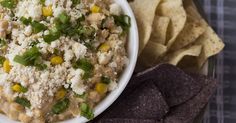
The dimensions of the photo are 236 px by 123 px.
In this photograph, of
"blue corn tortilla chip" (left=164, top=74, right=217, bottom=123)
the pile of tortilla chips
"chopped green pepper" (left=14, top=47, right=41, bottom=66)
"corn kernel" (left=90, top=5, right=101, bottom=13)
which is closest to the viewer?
"chopped green pepper" (left=14, top=47, right=41, bottom=66)

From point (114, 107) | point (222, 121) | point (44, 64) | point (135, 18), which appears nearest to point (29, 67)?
point (44, 64)

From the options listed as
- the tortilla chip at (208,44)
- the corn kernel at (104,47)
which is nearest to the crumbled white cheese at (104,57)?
the corn kernel at (104,47)

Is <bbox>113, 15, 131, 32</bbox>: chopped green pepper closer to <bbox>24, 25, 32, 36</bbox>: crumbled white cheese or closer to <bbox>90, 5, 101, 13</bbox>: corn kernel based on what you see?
<bbox>90, 5, 101, 13</bbox>: corn kernel

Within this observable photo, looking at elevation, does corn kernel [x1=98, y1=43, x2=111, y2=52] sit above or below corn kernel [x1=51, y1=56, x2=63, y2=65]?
below

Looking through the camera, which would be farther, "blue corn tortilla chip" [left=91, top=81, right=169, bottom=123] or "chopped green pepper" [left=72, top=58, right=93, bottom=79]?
"blue corn tortilla chip" [left=91, top=81, right=169, bottom=123]

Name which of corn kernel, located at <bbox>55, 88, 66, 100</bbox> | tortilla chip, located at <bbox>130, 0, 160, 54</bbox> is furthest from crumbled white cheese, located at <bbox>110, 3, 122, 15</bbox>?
corn kernel, located at <bbox>55, 88, 66, 100</bbox>

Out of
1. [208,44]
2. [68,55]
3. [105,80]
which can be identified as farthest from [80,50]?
[208,44]

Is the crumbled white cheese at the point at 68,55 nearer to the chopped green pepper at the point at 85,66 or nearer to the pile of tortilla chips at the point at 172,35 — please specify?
the chopped green pepper at the point at 85,66
